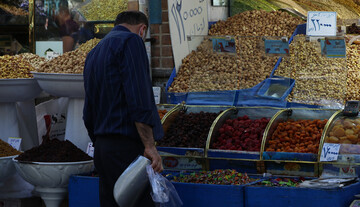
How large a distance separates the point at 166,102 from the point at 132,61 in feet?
6.66

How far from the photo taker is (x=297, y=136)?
387cm

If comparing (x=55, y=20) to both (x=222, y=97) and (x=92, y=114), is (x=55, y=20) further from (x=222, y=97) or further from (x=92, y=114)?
(x=92, y=114)

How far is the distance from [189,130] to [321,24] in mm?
1669

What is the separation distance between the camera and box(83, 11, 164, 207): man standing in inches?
118

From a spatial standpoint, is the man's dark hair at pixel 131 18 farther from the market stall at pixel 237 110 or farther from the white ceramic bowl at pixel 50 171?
the white ceramic bowl at pixel 50 171

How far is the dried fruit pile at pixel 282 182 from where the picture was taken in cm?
349

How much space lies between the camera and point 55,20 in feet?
18.1

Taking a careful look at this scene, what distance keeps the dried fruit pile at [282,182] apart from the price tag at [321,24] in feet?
5.91

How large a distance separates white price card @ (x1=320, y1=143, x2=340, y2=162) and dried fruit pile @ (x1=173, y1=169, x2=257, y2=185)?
0.45 metres

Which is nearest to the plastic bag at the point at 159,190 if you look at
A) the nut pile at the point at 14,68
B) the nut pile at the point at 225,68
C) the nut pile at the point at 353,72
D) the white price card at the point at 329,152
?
Result: the white price card at the point at 329,152

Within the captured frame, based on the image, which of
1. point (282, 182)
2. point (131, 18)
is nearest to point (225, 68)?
point (282, 182)

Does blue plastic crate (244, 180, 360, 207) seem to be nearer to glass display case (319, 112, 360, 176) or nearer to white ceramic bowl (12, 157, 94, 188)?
glass display case (319, 112, 360, 176)

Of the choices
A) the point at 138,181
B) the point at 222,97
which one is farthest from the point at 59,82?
the point at 138,181

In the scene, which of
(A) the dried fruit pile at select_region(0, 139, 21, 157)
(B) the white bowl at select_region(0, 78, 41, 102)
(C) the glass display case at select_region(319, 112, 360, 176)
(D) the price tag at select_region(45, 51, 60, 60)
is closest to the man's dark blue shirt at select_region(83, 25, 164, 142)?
(C) the glass display case at select_region(319, 112, 360, 176)
